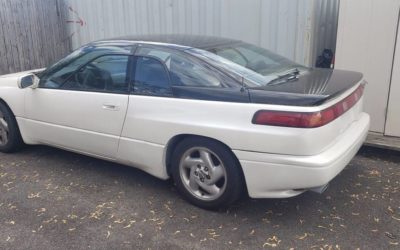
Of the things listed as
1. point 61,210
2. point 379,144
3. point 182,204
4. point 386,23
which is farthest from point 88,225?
point 386,23

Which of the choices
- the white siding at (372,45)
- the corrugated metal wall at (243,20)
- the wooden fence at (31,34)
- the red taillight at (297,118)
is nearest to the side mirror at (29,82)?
the red taillight at (297,118)

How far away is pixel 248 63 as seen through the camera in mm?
3836

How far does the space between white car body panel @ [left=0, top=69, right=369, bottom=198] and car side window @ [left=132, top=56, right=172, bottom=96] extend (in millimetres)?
79

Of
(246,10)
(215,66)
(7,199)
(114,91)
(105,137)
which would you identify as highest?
(246,10)

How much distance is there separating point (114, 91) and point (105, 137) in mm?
473

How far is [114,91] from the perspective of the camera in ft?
13.2

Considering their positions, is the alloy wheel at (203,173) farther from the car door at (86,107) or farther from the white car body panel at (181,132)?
the car door at (86,107)

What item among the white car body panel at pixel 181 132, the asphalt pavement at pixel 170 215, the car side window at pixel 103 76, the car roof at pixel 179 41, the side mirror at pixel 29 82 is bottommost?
the asphalt pavement at pixel 170 215

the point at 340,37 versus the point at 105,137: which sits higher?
the point at 340,37

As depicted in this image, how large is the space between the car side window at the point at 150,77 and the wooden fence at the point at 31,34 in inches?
205

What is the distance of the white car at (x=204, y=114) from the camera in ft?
10.3

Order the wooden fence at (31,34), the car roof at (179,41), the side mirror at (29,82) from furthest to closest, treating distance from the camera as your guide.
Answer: the wooden fence at (31,34)
the side mirror at (29,82)
the car roof at (179,41)

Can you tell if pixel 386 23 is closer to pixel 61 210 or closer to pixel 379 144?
pixel 379 144

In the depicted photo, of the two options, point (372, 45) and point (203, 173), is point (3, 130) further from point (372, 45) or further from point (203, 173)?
point (372, 45)
